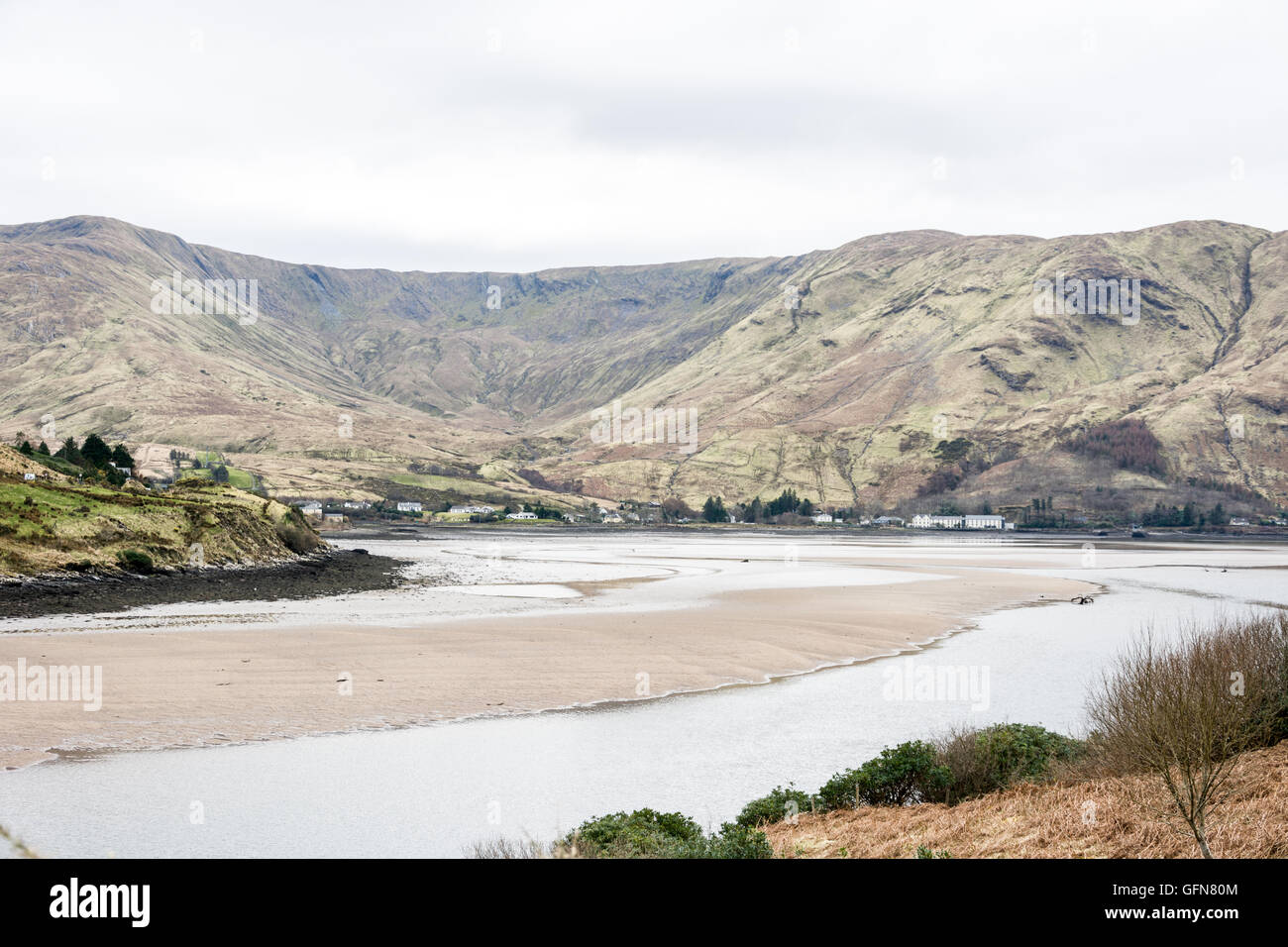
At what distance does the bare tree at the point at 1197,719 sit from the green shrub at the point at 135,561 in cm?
5577

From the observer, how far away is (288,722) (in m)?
25.1

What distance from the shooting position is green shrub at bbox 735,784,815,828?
1730 cm

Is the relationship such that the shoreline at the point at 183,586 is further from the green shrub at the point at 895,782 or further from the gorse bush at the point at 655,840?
the green shrub at the point at 895,782

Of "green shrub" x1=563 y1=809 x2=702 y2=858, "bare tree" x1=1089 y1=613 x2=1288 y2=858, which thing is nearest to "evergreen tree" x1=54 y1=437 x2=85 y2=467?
"green shrub" x1=563 y1=809 x2=702 y2=858

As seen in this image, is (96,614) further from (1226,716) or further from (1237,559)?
(1237,559)

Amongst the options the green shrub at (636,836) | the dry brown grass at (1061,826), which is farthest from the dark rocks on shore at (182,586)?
the dry brown grass at (1061,826)

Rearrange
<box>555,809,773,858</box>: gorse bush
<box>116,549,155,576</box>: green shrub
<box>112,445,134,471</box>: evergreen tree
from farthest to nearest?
<box>112,445,134,471</box>: evergreen tree, <box>116,549,155,576</box>: green shrub, <box>555,809,773,858</box>: gorse bush

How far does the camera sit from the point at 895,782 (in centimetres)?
1883

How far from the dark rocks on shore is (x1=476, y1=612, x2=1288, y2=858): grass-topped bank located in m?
39.8

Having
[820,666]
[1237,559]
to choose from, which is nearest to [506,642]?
[820,666]

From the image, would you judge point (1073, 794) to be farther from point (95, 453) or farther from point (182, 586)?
point (95, 453)
